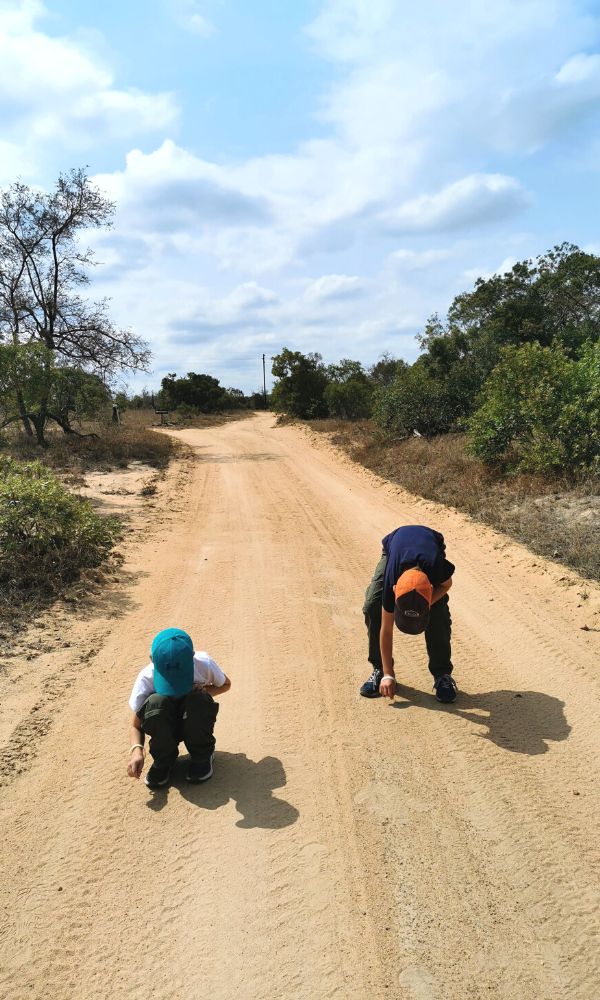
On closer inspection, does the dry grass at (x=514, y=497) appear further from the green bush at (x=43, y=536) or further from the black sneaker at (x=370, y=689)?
the green bush at (x=43, y=536)

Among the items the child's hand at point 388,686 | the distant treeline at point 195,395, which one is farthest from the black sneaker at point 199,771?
the distant treeline at point 195,395

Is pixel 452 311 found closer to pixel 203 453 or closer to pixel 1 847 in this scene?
pixel 203 453

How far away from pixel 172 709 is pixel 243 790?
2.02ft

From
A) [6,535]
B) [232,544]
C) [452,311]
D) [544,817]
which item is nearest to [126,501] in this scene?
[232,544]

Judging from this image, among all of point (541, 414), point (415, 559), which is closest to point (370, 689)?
point (415, 559)

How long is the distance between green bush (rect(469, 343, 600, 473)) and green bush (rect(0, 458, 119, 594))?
23.6 feet

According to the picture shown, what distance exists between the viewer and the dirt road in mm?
2314

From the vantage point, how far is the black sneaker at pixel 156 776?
3.27 m

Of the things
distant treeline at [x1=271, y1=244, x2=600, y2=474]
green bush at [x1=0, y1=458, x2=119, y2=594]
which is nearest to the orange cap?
green bush at [x1=0, y1=458, x2=119, y2=594]

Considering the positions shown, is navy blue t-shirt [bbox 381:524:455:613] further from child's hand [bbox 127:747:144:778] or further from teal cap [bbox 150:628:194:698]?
child's hand [bbox 127:747:144:778]

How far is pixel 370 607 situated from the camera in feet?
13.8

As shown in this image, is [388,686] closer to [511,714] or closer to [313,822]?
[313,822]

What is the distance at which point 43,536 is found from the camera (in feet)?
21.2

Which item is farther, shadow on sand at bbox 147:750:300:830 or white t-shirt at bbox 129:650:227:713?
white t-shirt at bbox 129:650:227:713
